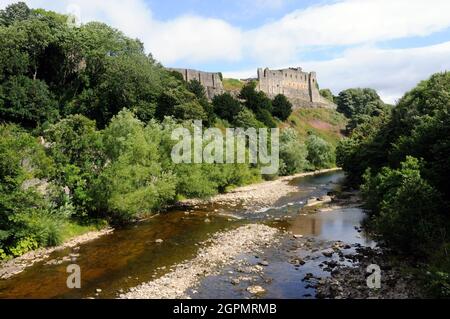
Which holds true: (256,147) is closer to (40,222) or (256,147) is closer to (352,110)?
(40,222)

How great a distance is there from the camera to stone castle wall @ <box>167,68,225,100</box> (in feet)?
326

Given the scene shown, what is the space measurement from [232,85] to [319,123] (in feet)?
99.4

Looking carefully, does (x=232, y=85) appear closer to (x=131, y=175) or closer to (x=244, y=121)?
(x=244, y=121)

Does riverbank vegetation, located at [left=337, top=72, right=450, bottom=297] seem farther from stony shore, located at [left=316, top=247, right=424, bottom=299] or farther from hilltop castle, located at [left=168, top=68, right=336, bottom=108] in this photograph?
hilltop castle, located at [left=168, top=68, right=336, bottom=108]

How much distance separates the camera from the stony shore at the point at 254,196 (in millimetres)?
47875

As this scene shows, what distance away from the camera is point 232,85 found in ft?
372

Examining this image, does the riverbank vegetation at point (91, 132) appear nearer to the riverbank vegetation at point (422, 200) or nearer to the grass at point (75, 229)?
the grass at point (75, 229)

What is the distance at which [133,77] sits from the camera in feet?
219

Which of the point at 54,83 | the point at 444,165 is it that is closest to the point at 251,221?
the point at 444,165

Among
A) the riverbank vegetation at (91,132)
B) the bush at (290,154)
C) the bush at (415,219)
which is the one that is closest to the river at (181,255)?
the riverbank vegetation at (91,132)

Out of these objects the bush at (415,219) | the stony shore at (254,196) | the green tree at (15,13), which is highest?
the green tree at (15,13)

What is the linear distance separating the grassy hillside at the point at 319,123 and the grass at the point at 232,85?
15895mm

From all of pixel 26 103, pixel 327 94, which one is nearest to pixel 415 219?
pixel 26 103

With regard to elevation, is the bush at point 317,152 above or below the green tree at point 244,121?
below
